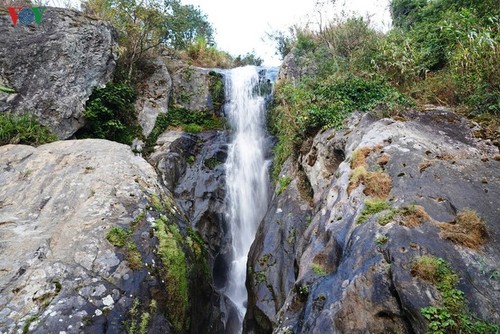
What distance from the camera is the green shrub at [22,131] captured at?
806 centimetres

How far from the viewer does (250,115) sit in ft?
41.4

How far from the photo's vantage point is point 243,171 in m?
10.8

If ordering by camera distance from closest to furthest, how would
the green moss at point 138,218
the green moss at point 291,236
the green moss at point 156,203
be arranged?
the green moss at point 138,218 → the green moss at point 156,203 → the green moss at point 291,236

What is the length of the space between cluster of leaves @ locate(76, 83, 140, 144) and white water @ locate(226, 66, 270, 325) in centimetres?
363

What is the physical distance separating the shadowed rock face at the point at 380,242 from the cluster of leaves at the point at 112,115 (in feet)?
21.4

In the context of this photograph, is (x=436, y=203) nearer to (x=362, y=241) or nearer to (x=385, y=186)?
(x=385, y=186)

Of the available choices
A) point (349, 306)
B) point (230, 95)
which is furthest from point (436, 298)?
point (230, 95)

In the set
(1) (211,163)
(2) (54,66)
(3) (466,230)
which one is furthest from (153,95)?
(3) (466,230)

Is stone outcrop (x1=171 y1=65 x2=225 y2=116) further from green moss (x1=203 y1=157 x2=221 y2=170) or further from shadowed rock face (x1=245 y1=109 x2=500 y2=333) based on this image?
shadowed rock face (x1=245 y1=109 x2=500 y2=333)

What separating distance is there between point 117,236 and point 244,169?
617cm

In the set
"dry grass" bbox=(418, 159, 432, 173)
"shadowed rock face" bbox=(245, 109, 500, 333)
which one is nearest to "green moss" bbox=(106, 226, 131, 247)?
"shadowed rock face" bbox=(245, 109, 500, 333)

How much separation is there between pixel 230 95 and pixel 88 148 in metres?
7.24

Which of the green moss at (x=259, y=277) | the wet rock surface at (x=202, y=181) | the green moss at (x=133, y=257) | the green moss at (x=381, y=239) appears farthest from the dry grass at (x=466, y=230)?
the wet rock surface at (x=202, y=181)

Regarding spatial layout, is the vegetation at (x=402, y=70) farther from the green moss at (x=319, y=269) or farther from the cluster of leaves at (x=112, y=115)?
the cluster of leaves at (x=112, y=115)
